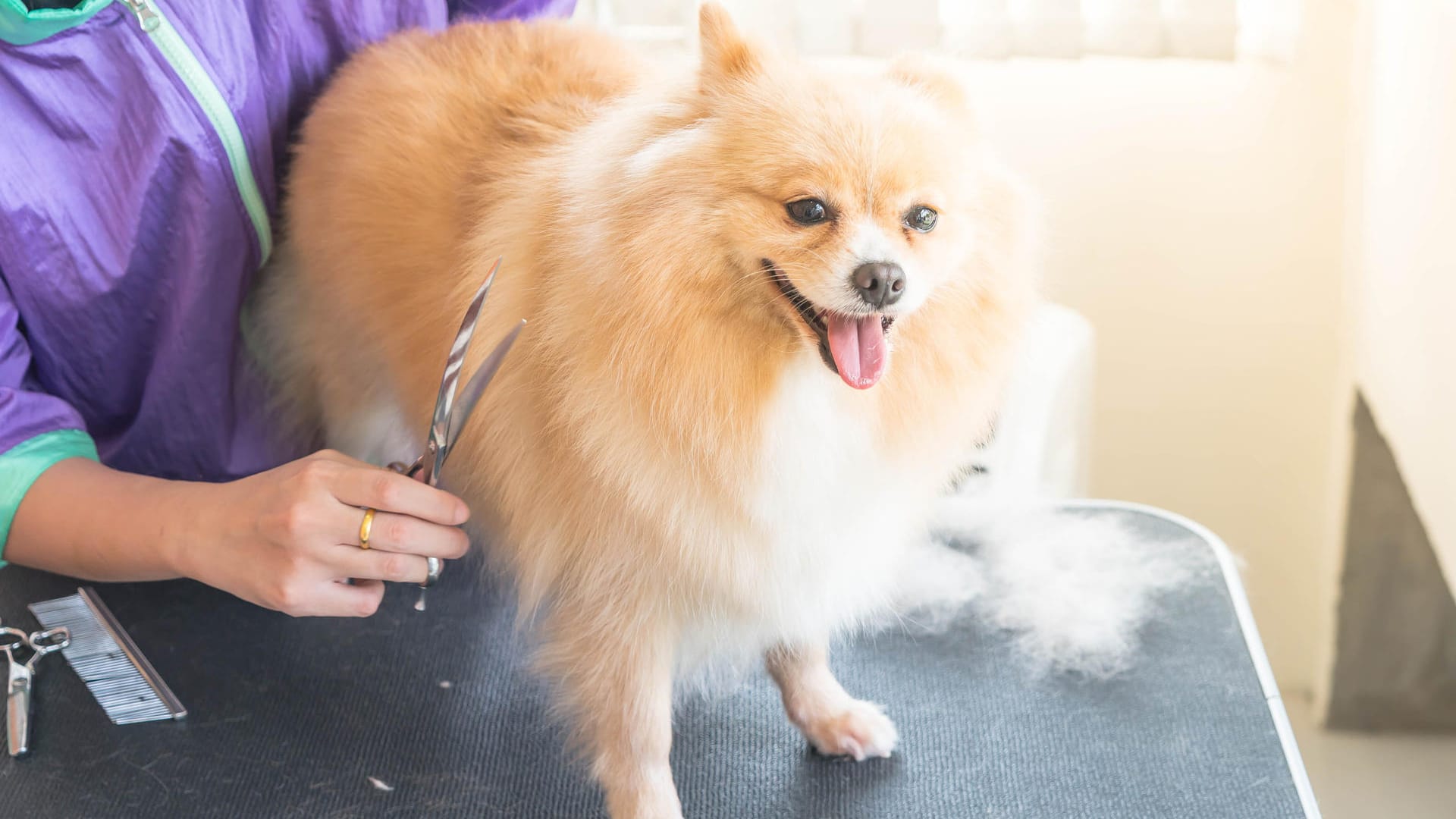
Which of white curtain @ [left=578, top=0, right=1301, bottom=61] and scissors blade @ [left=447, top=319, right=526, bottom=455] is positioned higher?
white curtain @ [left=578, top=0, right=1301, bottom=61]

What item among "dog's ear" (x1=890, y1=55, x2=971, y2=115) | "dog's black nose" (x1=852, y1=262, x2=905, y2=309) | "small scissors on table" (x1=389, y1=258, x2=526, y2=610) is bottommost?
"small scissors on table" (x1=389, y1=258, x2=526, y2=610)

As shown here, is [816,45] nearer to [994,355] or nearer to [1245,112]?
[1245,112]

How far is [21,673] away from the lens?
1043 millimetres

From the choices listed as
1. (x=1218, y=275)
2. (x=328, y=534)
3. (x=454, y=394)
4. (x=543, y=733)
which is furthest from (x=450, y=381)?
(x=1218, y=275)

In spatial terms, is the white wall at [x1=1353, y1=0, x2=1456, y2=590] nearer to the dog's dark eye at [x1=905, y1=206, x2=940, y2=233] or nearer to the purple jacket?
the dog's dark eye at [x1=905, y1=206, x2=940, y2=233]

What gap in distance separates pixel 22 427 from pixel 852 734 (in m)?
0.73

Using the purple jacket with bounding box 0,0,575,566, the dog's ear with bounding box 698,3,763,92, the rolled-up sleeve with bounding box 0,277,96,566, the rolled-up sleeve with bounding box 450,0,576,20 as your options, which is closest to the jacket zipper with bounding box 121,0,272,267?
the purple jacket with bounding box 0,0,575,566

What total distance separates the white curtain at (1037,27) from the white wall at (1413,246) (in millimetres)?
165

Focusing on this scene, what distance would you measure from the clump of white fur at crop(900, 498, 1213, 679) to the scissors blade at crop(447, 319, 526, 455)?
529 mm

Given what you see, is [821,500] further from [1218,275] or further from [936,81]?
[1218,275]

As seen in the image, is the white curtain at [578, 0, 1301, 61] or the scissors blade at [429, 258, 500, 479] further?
the white curtain at [578, 0, 1301, 61]

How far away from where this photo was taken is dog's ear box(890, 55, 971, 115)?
87 centimetres

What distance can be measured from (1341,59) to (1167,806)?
133cm

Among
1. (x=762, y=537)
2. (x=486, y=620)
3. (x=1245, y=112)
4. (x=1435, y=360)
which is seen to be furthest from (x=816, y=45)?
(x=762, y=537)
